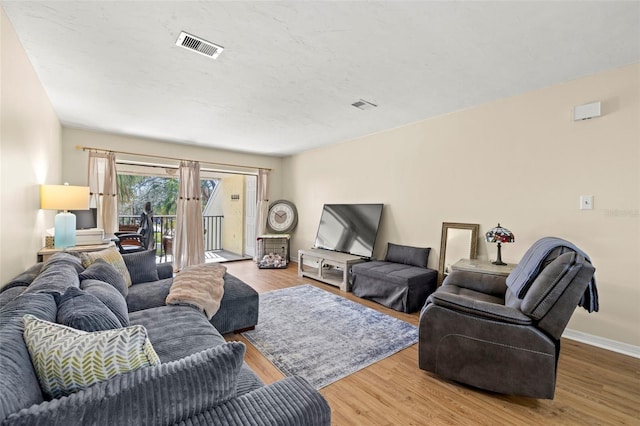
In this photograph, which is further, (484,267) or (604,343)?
(484,267)

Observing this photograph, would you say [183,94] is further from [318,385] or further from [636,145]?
[636,145]

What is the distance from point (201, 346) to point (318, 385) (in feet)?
2.79

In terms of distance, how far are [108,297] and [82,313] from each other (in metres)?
0.54

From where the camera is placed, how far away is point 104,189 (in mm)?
4559

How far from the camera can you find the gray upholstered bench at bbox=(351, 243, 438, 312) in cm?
332

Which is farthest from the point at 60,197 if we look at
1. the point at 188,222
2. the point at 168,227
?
the point at 168,227

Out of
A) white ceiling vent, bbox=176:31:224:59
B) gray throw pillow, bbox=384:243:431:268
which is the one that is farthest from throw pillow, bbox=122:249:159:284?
gray throw pillow, bbox=384:243:431:268

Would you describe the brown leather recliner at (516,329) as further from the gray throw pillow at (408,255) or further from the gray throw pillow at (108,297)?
the gray throw pillow at (108,297)

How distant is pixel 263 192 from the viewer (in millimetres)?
6258

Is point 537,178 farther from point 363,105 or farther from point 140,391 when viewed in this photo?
point 140,391

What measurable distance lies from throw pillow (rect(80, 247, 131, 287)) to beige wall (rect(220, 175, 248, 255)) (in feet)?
14.2

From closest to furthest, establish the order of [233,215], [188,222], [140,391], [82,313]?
1. [140,391]
2. [82,313]
3. [188,222]
4. [233,215]

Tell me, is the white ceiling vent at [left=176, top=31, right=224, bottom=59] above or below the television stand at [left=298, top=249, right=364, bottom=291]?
above

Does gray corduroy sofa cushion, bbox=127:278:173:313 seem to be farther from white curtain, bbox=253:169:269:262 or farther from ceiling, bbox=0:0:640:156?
white curtain, bbox=253:169:269:262
